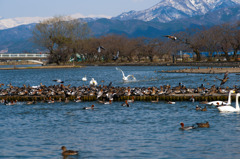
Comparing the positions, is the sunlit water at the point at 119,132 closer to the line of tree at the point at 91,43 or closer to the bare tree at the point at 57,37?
the line of tree at the point at 91,43

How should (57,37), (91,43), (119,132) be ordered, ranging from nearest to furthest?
(119,132)
(57,37)
(91,43)

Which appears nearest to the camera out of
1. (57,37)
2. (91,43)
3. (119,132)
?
(119,132)

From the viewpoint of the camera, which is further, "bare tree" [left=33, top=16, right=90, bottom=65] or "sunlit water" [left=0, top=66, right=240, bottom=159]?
"bare tree" [left=33, top=16, right=90, bottom=65]

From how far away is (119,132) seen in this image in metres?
23.2

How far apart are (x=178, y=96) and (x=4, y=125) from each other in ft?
52.4

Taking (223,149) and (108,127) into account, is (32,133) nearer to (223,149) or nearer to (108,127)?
(108,127)

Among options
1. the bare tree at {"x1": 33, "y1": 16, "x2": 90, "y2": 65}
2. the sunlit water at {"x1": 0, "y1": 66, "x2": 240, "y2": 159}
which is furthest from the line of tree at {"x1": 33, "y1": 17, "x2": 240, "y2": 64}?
the sunlit water at {"x1": 0, "y1": 66, "x2": 240, "y2": 159}

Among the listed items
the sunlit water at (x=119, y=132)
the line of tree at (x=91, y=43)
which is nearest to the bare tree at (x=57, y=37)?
the line of tree at (x=91, y=43)

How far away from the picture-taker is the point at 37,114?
3061 centimetres

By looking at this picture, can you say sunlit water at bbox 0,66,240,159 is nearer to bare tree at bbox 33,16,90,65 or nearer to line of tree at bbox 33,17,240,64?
line of tree at bbox 33,17,240,64

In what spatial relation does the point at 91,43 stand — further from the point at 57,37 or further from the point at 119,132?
the point at 119,132

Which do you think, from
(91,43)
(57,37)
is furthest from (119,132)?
(91,43)

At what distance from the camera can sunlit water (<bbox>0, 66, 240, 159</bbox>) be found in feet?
61.6

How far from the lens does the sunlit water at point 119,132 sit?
61.6 feet
